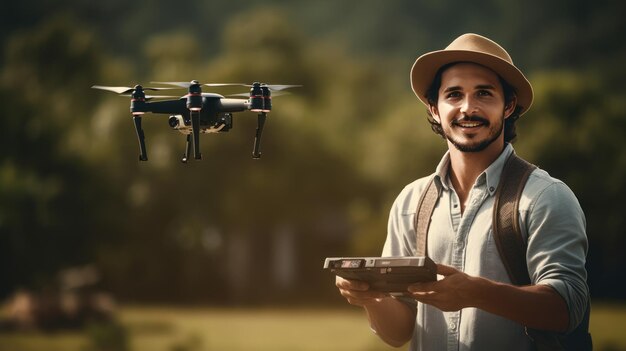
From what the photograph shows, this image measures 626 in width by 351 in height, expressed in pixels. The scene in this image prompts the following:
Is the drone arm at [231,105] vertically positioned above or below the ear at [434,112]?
below

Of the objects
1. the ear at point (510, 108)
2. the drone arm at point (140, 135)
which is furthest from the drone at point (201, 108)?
the ear at point (510, 108)

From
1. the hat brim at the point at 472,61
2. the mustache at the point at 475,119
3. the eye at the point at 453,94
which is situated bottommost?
the mustache at the point at 475,119

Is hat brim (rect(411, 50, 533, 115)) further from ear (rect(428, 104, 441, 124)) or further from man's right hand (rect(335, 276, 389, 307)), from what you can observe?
man's right hand (rect(335, 276, 389, 307))

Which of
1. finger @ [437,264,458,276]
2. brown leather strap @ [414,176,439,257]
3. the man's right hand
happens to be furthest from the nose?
the man's right hand

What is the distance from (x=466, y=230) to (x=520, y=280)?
33cm

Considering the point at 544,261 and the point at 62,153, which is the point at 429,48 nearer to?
the point at 62,153

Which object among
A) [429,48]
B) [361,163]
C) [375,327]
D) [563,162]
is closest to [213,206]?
[361,163]

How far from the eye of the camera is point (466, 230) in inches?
159

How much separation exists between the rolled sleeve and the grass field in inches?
672

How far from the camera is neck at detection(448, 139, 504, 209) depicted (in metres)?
4.16

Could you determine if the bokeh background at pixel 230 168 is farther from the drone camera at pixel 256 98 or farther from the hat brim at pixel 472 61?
the drone camera at pixel 256 98

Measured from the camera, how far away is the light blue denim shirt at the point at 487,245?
3695 millimetres

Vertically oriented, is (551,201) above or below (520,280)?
above

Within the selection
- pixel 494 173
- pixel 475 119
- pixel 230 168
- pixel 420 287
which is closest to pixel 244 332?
pixel 230 168
